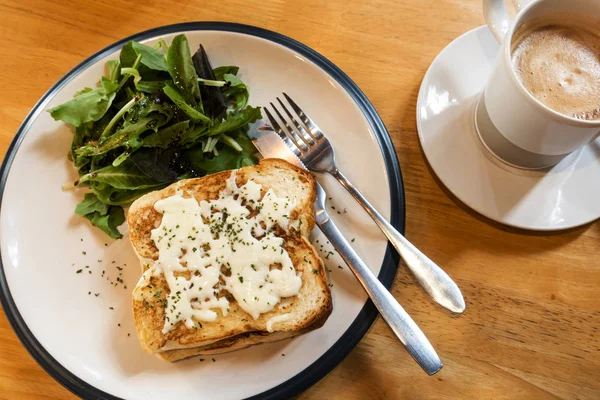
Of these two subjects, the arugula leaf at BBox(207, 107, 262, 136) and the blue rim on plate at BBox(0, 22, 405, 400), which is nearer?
the blue rim on plate at BBox(0, 22, 405, 400)

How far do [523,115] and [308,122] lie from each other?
80cm

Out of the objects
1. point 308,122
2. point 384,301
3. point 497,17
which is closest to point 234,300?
point 384,301

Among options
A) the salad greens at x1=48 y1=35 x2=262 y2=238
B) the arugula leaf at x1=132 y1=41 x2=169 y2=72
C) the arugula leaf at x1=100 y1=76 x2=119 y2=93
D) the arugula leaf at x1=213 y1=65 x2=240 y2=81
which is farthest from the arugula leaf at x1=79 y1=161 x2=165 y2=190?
the arugula leaf at x1=213 y1=65 x2=240 y2=81

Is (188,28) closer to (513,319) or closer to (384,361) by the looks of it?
(384,361)

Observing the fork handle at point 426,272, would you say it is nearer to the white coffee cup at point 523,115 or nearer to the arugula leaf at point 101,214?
the white coffee cup at point 523,115

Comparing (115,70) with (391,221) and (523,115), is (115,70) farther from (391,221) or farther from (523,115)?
(523,115)

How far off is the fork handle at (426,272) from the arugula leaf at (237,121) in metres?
0.59

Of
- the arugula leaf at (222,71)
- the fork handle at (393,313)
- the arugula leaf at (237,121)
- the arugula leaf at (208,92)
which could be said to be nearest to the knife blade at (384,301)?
the fork handle at (393,313)

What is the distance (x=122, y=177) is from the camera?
1.79 metres

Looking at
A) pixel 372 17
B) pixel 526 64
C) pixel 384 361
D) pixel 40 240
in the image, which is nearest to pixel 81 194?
pixel 40 240

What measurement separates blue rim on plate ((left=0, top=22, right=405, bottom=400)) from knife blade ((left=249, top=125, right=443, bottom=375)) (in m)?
0.06

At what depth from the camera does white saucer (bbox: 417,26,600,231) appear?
167 centimetres

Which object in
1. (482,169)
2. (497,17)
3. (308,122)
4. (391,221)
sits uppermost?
(497,17)

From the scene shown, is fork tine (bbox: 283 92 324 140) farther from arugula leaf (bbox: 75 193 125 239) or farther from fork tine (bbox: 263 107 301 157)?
arugula leaf (bbox: 75 193 125 239)
